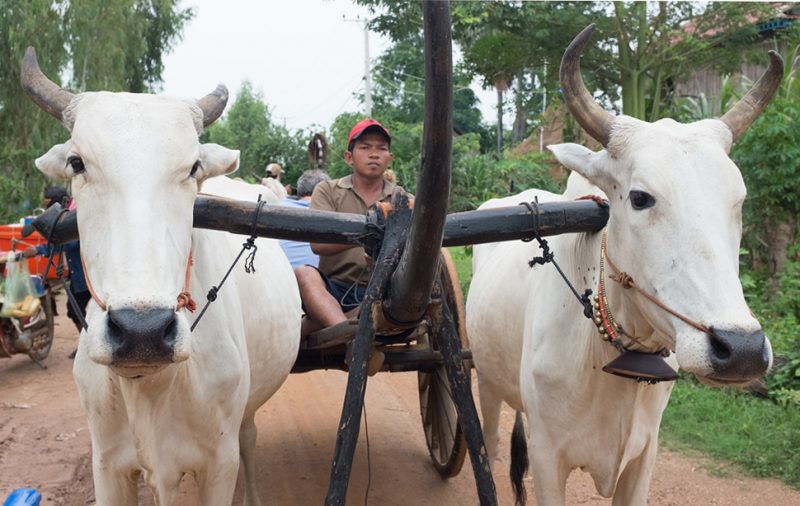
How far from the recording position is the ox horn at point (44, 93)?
2.65 metres

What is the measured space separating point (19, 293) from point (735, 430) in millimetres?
6294

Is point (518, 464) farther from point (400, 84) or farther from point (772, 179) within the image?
point (400, 84)

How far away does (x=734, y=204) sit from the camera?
247 cm

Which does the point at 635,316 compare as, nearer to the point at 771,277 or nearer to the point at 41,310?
the point at 771,277

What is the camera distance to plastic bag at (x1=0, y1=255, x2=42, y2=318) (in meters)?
7.11

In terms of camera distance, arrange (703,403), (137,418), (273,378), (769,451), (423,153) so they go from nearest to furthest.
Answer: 1. (423,153)
2. (137,418)
3. (273,378)
4. (769,451)
5. (703,403)

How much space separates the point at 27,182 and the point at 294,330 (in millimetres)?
14094

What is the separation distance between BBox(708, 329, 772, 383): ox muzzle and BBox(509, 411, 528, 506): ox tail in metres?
2.35

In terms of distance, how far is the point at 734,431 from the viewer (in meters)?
5.52

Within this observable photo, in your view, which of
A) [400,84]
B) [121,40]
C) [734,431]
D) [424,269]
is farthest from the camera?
[400,84]

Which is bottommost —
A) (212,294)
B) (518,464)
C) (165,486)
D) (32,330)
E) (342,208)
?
(518,464)

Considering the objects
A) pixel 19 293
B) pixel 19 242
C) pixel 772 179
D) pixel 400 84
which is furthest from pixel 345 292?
pixel 400 84

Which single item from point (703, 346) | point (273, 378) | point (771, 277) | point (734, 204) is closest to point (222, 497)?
point (273, 378)

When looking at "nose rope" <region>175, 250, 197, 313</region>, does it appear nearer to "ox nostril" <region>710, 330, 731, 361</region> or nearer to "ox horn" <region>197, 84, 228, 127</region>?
"ox horn" <region>197, 84, 228, 127</region>
